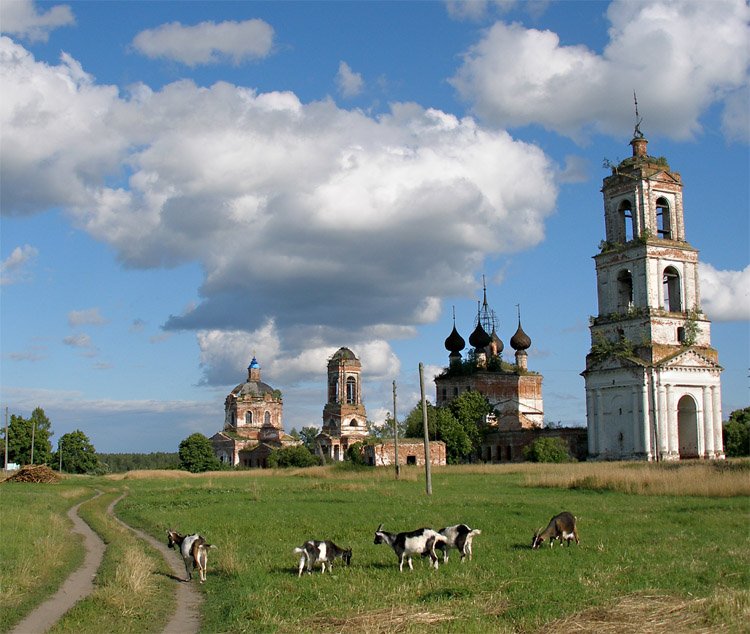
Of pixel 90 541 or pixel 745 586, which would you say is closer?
pixel 745 586

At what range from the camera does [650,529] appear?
20234mm

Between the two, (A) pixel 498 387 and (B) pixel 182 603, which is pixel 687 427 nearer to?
(A) pixel 498 387

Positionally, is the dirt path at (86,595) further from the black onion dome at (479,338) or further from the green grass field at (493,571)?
the black onion dome at (479,338)

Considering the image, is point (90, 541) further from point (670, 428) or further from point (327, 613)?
point (670, 428)

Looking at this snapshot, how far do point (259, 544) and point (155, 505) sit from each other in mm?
14927

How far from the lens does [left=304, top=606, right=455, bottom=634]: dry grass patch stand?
35.6 ft

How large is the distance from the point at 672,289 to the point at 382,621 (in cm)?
6144

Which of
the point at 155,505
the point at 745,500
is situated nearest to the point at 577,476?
the point at 745,500

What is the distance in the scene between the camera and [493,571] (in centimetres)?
1459

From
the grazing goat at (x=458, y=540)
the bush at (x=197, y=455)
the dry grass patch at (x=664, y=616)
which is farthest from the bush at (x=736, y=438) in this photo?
the dry grass patch at (x=664, y=616)

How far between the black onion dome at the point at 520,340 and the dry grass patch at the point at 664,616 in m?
86.8

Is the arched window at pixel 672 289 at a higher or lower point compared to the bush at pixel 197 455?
higher

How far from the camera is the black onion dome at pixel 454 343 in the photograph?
10306cm

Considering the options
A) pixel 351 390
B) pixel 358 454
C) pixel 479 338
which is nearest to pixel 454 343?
pixel 479 338
